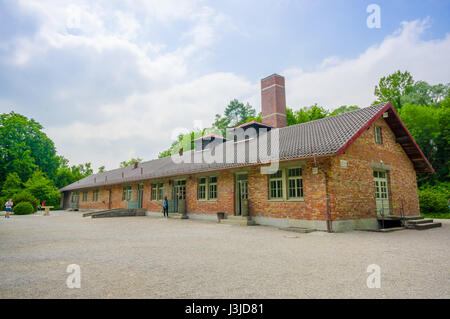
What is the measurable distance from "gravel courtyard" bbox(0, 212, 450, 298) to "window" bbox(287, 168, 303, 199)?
371 centimetres

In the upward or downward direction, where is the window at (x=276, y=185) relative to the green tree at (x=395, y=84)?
downward

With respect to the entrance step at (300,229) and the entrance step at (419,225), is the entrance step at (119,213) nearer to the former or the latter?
the entrance step at (300,229)

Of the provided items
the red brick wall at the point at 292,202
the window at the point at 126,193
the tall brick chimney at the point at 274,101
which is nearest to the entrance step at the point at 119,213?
the window at the point at 126,193

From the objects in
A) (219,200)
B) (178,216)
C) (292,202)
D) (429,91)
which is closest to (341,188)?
(292,202)

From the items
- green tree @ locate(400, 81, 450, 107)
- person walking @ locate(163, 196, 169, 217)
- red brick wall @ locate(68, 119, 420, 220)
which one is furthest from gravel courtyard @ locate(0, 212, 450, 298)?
green tree @ locate(400, 81, 450, 107)

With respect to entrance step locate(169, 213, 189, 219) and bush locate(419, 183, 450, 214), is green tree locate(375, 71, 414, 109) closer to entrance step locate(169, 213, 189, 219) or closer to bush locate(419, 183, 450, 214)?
bush locate(419, 183, 450, 214)

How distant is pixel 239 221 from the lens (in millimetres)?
13969

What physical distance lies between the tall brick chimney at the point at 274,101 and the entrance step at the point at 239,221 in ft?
26.9

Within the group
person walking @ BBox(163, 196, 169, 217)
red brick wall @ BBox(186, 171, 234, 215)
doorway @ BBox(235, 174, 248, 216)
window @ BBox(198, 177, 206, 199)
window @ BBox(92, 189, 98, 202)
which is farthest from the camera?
window @ BBox(92, 189, 98, 202)

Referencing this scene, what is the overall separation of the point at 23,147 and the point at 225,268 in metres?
45.7

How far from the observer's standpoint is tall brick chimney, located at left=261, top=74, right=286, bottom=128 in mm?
19969

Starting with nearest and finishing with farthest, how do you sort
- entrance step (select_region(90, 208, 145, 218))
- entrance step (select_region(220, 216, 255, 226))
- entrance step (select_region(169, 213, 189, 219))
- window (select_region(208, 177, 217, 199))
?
1. entrance step (select_region(220, 216, 255, 226))
2. window (select_region(208, 177, 217, 199))
3. entrance step (select_region(169, 213, 189, 219))
4. entrance step (select_region(90, 208, 145, 218))

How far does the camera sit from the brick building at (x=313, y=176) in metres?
11.3

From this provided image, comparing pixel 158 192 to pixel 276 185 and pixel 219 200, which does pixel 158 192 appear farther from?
pixel 276 185
